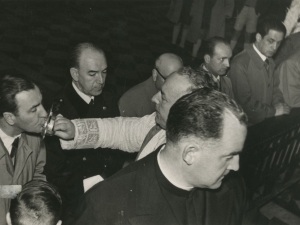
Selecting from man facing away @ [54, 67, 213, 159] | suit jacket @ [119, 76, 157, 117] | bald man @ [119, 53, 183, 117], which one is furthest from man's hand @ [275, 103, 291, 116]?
man facing away @ [54, 67, 213, 159]

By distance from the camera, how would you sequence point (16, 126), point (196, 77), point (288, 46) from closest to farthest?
point (196, 77), point (16, 126), point (288, 46)

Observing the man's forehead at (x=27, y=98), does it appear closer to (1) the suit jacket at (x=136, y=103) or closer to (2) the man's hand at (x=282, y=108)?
(1) the suit jacket at (x=136, y=103)

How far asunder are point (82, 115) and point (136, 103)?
0.71 metres

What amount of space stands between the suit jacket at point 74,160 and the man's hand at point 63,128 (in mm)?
707

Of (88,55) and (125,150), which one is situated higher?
(88,55)

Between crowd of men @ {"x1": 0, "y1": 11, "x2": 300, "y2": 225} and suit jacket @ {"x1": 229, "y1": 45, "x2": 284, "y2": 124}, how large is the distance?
82 centimetres

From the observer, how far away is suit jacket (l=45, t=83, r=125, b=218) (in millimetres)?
2660

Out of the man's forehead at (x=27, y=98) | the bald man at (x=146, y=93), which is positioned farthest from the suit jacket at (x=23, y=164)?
the bald man at (x=146, y=93)

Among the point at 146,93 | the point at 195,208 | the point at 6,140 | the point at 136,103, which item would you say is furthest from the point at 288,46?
the point at 6,140

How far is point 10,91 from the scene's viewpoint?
2279 millimetres

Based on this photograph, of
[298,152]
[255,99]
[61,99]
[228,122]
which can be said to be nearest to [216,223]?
[228,122]

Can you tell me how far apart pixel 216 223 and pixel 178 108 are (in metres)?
0.62

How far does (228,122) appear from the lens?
1469mm

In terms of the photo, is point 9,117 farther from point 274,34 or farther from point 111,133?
point 274,34
